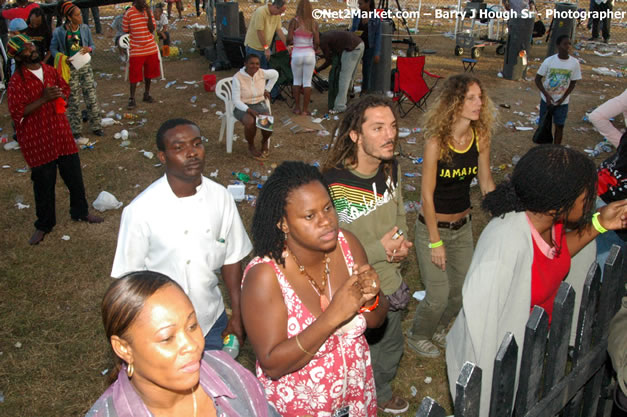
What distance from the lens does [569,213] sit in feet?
9.23

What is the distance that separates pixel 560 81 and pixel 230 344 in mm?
7225

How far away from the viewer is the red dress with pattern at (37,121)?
222 inches

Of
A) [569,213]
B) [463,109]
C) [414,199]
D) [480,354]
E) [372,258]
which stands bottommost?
[414,199]

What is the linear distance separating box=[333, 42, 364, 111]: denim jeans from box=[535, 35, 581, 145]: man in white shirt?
3385 mm

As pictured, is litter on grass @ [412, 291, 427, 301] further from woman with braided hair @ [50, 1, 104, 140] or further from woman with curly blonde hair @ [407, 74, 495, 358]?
woman with braided hair @ [50, 1, 104, 140]

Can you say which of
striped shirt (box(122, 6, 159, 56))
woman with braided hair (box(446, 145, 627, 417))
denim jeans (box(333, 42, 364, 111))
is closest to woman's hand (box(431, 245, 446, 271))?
woman with braided hair (box(446, 145, 627, 417))

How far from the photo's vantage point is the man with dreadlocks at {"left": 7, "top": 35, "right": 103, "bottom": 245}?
564 cm

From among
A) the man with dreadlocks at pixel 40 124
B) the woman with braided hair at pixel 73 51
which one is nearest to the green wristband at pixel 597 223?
the man with dreadlocks at pixel 40 124

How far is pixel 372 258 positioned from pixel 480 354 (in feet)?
2.86

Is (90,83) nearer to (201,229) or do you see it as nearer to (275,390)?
(201,229)

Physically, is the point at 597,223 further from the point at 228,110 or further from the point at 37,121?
the point at 228,110

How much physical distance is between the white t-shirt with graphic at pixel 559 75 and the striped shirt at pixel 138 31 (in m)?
6.81

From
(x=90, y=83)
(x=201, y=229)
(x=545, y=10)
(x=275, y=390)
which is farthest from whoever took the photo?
(x=545, y=10)

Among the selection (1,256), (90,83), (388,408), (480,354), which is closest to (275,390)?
(480,354)
